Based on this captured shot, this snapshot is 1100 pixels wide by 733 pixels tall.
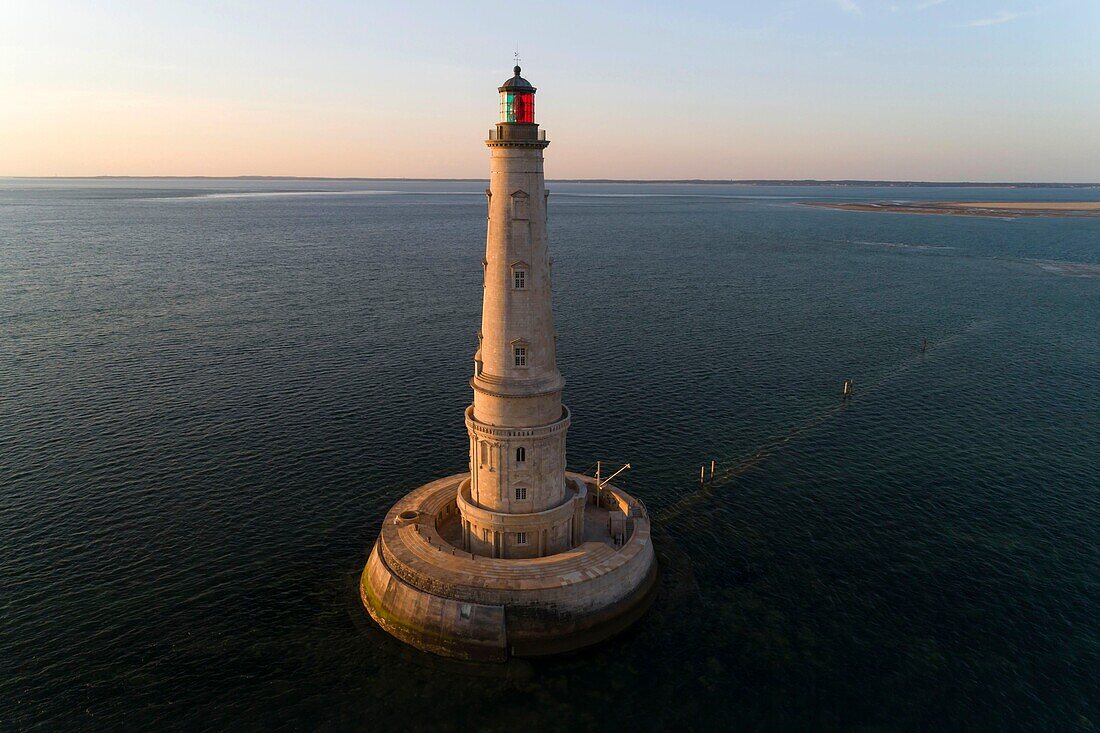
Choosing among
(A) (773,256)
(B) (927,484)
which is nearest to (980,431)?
(B) (927,484)

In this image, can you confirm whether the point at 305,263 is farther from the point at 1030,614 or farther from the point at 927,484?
the point at 1030,614

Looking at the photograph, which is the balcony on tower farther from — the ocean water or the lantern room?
the ocean water

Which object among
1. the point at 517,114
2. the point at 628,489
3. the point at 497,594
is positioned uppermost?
the point at 517,114

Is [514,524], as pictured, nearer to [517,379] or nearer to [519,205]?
[517,379]


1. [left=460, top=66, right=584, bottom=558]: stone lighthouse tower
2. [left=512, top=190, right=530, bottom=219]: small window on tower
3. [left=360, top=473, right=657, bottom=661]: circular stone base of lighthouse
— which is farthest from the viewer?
[left=360, top=473, right=657, bottom=661]: circular stone base of lighthouse

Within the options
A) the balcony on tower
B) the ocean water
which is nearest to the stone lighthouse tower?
the balcony on tower

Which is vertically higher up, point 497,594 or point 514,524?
point 514,524

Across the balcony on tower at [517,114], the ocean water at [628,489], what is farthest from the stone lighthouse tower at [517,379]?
the ocean water at [628,489]

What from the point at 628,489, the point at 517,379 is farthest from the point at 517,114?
the point at 628,489
